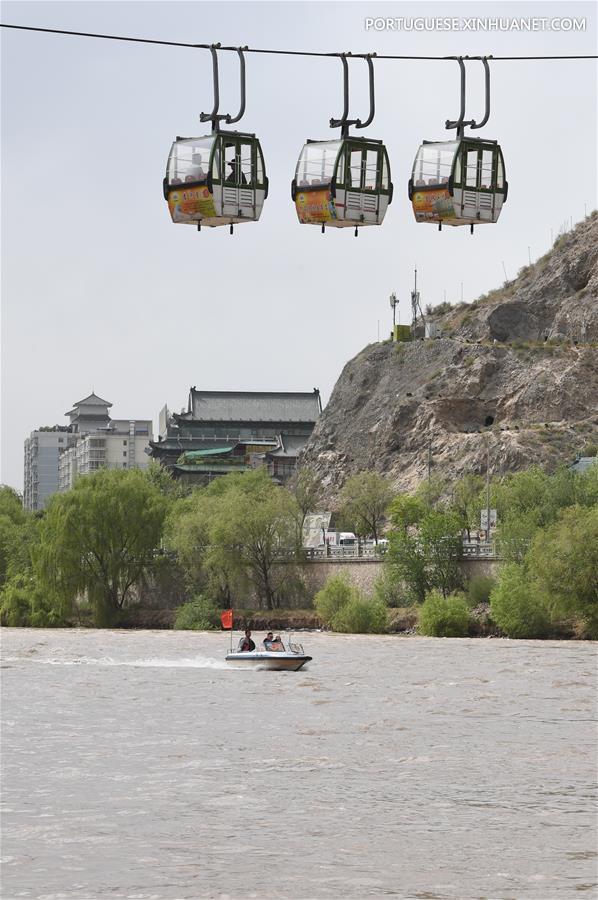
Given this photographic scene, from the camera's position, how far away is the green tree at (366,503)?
126 m

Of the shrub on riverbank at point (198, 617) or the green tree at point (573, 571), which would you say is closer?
the green tree at point (573, 571)

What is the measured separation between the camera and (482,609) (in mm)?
76938

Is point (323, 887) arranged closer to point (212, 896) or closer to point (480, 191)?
point (212, 896)

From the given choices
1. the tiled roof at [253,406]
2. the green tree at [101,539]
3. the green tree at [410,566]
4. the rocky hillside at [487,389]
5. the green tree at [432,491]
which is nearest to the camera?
the green tree at [410,566]

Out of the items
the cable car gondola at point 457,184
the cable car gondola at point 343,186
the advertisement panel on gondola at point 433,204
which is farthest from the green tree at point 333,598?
the cable car gondola at point 343,186

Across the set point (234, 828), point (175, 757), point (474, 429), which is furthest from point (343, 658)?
point (474, 429)

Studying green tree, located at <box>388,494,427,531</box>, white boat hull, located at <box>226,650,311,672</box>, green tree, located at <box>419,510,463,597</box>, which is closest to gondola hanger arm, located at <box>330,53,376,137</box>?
white boat hull, located at <box>226,650,311,672</box>

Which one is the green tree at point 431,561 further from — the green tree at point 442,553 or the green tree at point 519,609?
the green tree at point 519,609

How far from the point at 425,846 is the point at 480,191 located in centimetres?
1088

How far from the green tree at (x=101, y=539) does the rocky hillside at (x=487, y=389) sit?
47.4 metres

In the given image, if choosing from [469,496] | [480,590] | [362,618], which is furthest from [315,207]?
[469,496]

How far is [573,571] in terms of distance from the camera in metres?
66.1

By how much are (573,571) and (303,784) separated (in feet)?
126

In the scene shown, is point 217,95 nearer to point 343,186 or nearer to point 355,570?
point 343,186
